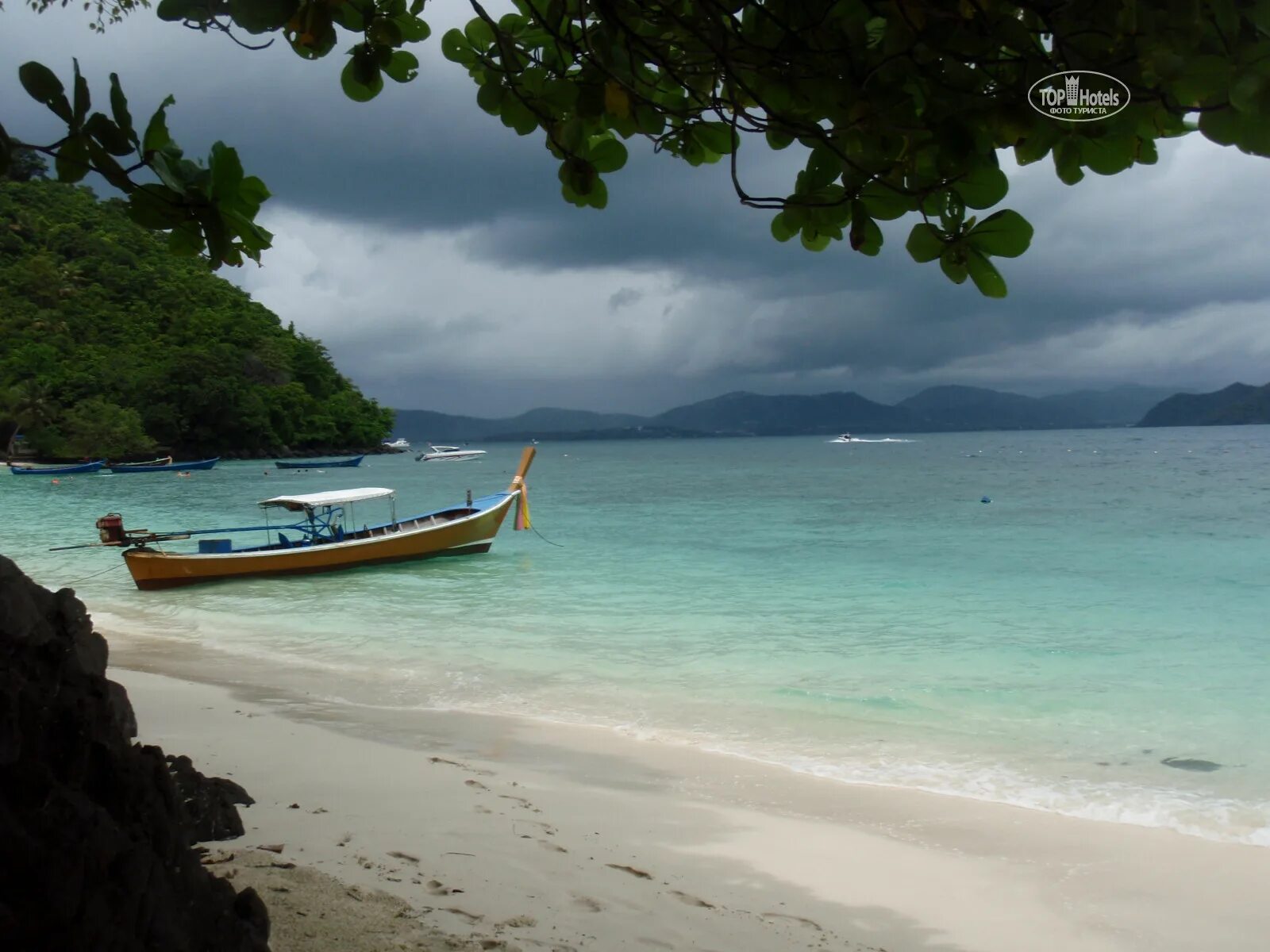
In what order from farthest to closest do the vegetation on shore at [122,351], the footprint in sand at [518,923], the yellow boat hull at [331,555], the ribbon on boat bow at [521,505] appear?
the vegetation on shore at [122,351]
the ribbon on boat bow at [521,505]
the yellow boat hull at [331,555]
the footprint in sand at [518,923]

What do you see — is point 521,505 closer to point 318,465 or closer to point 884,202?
point 884,202

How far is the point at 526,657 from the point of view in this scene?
942 centimetres

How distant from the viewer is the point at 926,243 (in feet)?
4.71

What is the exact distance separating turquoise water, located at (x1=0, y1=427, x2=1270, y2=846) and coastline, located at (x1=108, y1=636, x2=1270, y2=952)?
0.68 metres

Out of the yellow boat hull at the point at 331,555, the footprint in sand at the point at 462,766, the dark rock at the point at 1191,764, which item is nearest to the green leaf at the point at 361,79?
the footprint in sand at the point at 462,766

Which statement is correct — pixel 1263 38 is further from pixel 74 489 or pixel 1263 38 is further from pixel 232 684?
pixel 74 489

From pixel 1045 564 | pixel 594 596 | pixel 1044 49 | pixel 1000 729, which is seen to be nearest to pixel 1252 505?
pixel 1045 564

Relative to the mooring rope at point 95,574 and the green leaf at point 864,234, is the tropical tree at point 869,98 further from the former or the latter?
the mooring rope at point 95,574

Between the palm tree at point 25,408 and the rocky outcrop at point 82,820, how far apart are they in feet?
220

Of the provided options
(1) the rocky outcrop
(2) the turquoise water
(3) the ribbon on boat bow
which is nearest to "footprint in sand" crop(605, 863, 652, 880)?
(1) the rocky outcrop

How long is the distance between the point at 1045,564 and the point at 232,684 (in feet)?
47.0

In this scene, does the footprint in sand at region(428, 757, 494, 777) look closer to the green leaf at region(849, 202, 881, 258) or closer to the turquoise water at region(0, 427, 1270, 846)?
the turquoise water at region(0, 427, 1270, 846)

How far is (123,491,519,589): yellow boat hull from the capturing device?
13875 millimetres

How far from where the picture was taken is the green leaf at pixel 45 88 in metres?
1.36
